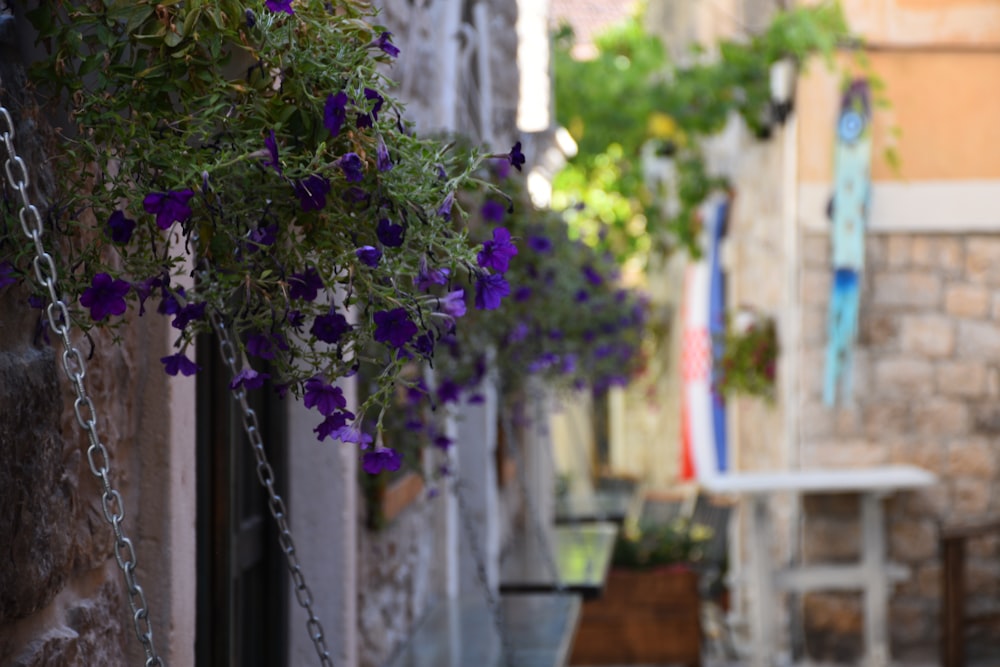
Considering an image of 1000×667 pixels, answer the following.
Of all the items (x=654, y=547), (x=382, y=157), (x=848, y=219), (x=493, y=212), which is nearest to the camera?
(x=382, y=157)

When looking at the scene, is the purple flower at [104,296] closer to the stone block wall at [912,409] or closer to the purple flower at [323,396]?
the purple flower at [323,396]

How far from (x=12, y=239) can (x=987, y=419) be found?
7.59 meters

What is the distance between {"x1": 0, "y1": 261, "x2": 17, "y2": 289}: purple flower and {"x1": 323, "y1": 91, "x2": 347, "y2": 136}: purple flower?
15.2 inches

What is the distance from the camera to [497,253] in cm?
185

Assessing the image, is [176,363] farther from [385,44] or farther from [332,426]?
[385,44]

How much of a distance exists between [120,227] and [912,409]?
736 cm

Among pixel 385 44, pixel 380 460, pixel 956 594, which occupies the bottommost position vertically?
pixel 956 594

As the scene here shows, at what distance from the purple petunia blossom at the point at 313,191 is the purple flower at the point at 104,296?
221mm

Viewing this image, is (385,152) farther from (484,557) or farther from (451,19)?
(484,557)

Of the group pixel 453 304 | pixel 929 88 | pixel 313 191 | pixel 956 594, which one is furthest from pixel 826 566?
pixel 313 191

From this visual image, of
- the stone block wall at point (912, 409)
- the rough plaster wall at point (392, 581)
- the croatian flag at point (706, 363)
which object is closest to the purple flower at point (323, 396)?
the rough plaster wall at point (392, 581)

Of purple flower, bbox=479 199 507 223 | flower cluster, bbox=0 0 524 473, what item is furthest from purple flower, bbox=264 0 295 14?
purple flower, bbox=479 199 507 223

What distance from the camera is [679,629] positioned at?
809 centimetres

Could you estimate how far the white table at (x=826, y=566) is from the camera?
779cm
